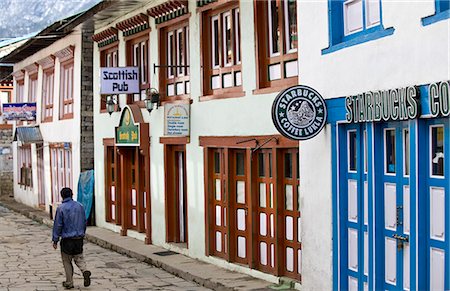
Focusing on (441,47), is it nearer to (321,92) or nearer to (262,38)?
(321,92)

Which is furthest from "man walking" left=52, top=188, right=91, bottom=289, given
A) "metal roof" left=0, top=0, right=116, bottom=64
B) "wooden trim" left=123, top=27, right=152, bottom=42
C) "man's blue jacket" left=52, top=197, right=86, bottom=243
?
"metal roof" left=0, top=0, right=116, bottom=64

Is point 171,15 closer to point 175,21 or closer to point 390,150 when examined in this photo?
point 175,21

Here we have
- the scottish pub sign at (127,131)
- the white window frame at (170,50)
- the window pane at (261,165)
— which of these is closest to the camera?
the window pane at (261,165)

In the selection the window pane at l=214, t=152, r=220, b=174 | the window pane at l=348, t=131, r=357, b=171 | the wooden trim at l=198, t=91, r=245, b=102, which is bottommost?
the window pane at l=214, t=152, r=220, b=174

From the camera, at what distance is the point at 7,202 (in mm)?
33594

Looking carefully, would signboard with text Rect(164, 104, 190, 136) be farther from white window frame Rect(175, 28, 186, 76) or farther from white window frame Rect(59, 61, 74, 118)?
white window frame Rect(59, 61, 74, 118)

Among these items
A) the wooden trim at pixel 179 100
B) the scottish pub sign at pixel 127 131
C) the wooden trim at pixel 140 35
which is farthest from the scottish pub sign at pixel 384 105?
the scottish pub sign at pixel 127 131

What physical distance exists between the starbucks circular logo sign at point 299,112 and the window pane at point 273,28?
245 centimetres

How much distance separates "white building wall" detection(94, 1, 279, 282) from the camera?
13597 millimetres

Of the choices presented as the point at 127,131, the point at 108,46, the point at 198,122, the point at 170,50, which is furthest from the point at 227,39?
the point at 108,46

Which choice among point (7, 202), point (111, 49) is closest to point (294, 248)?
point (111, 49)

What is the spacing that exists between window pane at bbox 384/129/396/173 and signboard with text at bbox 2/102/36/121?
21.6 m

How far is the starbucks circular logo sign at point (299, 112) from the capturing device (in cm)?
1052

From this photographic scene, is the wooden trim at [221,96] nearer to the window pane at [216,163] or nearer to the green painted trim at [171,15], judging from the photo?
the window pane at [216,163]
